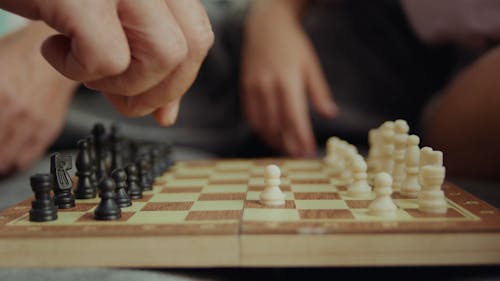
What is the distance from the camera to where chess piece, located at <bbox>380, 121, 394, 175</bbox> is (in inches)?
49.5

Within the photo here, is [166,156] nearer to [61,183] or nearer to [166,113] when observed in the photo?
[166,113]

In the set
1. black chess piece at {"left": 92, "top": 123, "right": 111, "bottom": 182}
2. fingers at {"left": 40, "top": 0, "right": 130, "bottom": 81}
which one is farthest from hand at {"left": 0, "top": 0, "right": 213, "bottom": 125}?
black chess piece at {"left": 92, "top": 123, "right": 111, "bottom": 182}

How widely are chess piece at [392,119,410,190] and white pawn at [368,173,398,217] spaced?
26cm

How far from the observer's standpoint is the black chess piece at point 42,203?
0.89 meters

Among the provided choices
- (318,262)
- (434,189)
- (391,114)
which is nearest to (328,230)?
(318,262)

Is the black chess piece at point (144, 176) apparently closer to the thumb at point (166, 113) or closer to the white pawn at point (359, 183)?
the thumb at point (166, 113)

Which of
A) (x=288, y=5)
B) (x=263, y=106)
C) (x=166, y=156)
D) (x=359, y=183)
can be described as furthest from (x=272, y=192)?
(x=288, y=5)

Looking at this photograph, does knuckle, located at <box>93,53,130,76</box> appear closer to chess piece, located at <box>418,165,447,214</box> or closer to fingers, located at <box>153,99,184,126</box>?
fingers, located at <box>153,99,184,126</box>

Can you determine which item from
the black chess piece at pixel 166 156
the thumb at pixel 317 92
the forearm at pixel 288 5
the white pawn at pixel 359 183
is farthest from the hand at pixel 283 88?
the white pawn at pixel 359 183

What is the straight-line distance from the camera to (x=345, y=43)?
93.1 inches

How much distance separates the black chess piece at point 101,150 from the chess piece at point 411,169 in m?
0.73

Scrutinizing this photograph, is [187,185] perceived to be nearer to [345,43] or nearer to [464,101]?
[464,101]

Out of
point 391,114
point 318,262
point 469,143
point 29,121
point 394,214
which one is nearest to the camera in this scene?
point 318,262

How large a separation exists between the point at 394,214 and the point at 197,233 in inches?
13.7
